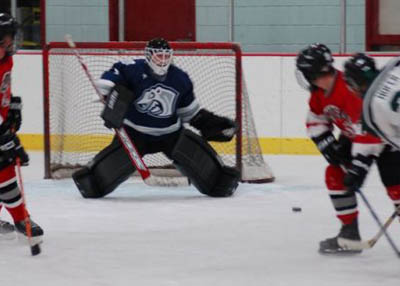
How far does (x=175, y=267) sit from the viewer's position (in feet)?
13.0

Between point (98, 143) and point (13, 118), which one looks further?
point (98, 143)

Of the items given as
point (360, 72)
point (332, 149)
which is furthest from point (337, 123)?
point (360, 72)

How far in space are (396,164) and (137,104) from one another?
7.34 feet

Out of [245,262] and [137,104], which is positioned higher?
[137,104]

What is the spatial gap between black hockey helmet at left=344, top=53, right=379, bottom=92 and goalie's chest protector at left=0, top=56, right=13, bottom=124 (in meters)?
1.33

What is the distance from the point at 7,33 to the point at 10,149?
44cm

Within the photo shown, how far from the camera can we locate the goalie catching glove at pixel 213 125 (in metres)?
5.87

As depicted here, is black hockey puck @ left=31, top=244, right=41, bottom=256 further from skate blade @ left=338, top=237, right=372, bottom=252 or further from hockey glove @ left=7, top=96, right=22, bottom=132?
skate blade @ left=338, top=237, right=372, bottom=252

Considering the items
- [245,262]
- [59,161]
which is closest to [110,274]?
[245,262]

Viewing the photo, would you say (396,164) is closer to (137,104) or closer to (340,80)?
(340,80)

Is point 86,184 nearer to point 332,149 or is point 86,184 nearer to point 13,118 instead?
Result: point 13,118

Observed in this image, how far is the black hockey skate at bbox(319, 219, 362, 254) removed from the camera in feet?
13.4

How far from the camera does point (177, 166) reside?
582 cm

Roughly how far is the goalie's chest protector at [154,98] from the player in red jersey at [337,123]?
5.82 ft
